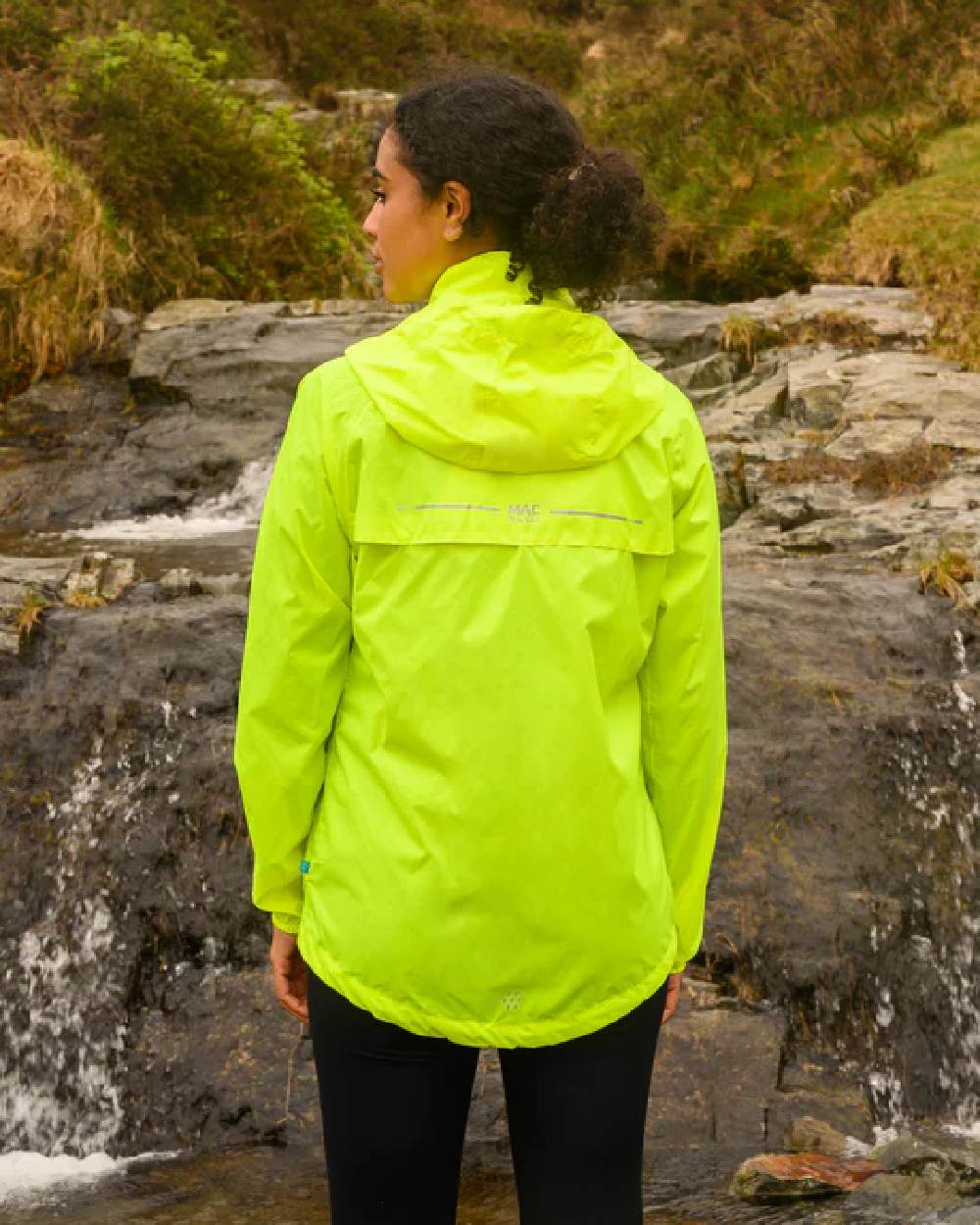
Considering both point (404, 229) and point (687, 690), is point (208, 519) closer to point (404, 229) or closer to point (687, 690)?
point (404, 229)

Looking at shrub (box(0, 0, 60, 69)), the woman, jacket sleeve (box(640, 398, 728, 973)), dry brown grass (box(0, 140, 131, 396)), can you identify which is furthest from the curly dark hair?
shrub (box(0, 0, 60, 69))

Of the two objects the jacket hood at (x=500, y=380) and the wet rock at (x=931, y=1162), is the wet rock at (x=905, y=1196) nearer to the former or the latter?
the wet rock at (x=931, y=1162)

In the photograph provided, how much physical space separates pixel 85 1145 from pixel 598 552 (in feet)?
10.9

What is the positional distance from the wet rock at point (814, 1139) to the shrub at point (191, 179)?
29.3 ft

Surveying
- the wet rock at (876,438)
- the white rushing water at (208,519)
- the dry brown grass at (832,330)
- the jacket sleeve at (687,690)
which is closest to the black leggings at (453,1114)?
the jacket sleeve at (687,690)

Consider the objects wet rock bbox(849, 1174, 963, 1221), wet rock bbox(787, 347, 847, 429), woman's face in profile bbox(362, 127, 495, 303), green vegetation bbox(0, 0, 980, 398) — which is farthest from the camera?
green vegetation bbox(0, 0, 980, 398)

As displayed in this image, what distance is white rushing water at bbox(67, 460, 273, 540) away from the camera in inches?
316

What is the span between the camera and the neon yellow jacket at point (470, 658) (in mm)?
1664

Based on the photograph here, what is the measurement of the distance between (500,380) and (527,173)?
298mm

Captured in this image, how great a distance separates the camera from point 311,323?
10305 mm

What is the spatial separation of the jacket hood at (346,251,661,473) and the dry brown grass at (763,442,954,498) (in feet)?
18.0

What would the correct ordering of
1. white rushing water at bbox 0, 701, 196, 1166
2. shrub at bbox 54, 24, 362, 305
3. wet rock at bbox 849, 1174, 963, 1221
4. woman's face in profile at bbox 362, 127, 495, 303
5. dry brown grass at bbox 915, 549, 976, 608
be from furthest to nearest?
1. shrub at bbox 54, 24, 362, 305
2. dry brown grass at bbox 915, 549, 976, 608
3. white rushing water at bbox 0, 701, 196, 1166
4. wet rock at bbox 849, 1174, 963, 1221
5. woman's face in profile at bbox 362, 127, 495, 303

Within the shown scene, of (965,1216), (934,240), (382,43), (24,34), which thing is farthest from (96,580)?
(382,43)

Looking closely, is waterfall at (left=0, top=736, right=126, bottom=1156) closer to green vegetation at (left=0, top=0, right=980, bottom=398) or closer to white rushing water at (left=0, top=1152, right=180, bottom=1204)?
white rushing water at (left=0, top=1152, right=180, bottom=1204)
